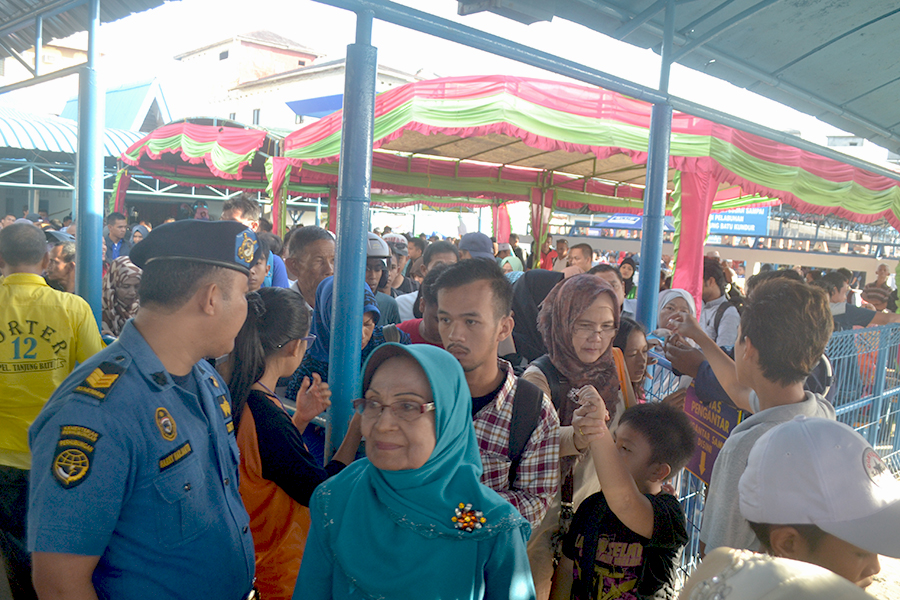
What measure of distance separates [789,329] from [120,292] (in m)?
3.83

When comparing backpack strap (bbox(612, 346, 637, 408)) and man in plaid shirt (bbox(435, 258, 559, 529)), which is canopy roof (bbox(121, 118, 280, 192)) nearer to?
backpack strap (bbox(612, 346, 637, 408))

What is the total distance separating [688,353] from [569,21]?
195 centimetres

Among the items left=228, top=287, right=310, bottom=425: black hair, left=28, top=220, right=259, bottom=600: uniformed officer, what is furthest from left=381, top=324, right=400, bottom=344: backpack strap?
left=28, top=220, right=259, bottom=600: uniformed officer

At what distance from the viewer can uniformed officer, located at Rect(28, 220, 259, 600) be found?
4.16ft

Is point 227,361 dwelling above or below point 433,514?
above

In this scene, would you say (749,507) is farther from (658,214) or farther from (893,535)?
(658,214)

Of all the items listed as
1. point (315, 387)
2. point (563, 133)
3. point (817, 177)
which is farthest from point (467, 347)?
point (817, 177)

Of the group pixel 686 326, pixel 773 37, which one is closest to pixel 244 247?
pixel 686 326

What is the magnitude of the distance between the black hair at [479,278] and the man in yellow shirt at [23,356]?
1.98m

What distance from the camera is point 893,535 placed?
1148 millimetres

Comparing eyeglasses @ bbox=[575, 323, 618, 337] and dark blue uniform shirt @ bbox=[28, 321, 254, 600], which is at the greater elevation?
eyeglasses @ bbox=[575, 323, 618, 337]

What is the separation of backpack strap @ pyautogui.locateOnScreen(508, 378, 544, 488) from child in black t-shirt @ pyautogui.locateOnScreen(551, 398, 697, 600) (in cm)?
17

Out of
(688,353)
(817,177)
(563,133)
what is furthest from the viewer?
(817,177)

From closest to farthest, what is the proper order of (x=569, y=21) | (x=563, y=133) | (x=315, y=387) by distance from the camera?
(x=315, y=387) < (x=569, y=21) < (x=563, y=133)
